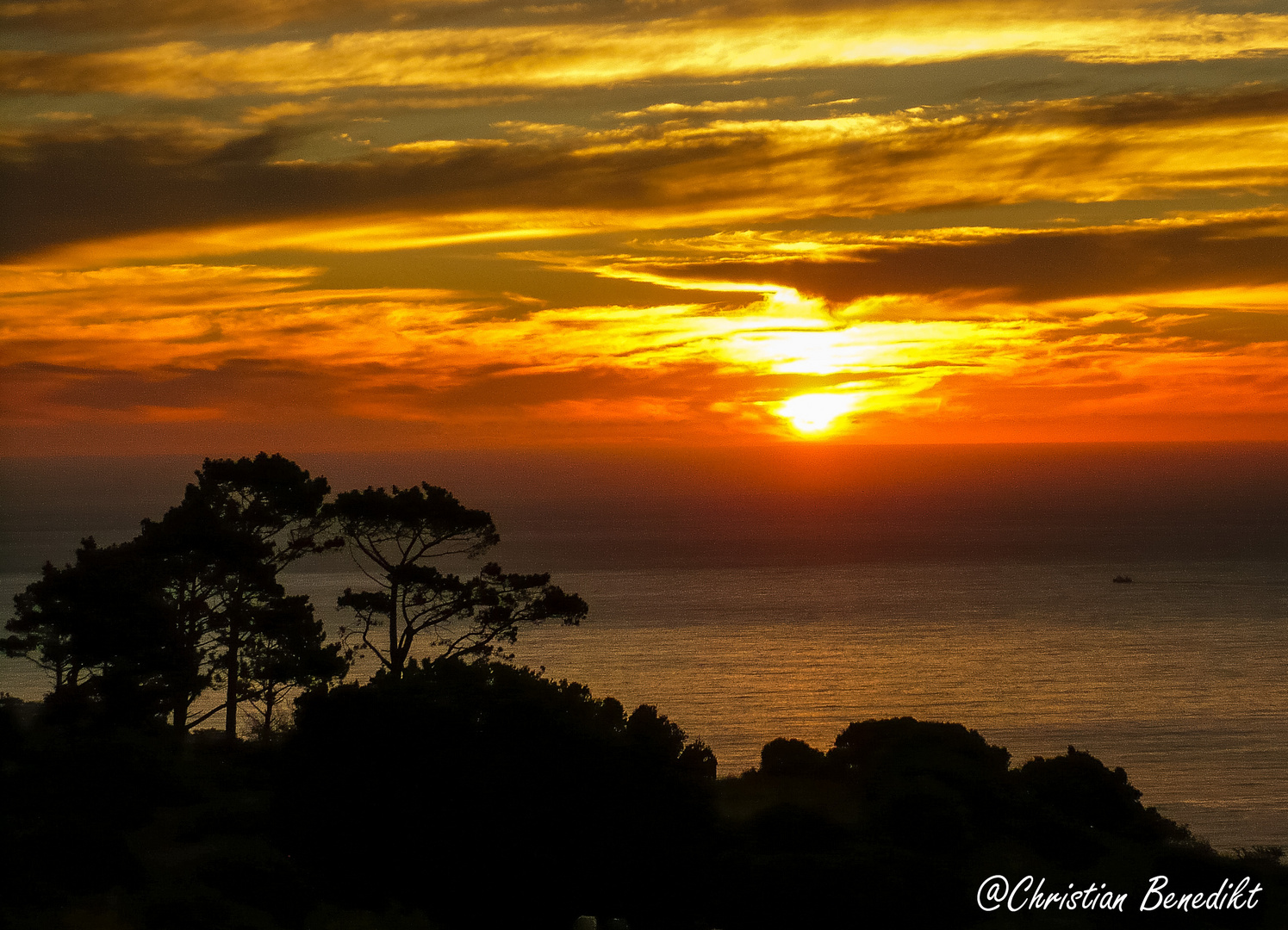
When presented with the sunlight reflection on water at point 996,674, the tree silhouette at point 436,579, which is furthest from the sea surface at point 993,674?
the tree silhouette at point 436,579

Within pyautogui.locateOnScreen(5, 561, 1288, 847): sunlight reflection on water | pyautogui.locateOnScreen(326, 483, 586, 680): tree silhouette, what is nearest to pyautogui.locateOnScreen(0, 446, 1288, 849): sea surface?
pyautogui.locateOnScreen(5, 561, 1288, 847): sunlight reflection on water

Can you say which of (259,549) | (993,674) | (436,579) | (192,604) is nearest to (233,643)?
(192,604)

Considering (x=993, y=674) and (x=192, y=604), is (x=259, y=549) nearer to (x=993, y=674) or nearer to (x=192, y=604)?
(x=192, y=604)

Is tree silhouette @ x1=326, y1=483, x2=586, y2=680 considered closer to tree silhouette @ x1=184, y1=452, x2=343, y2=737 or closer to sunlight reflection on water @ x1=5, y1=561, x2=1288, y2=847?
tree silhouette @ x1=184, y1=452, x2=343, y2=737

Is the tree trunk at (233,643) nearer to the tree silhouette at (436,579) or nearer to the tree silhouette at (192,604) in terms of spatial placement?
the tree silhouette at (192,604)

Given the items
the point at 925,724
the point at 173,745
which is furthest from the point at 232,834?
the point at 925,724

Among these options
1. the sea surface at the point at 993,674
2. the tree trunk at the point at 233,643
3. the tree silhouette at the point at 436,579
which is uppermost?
the tree silhouette at the point at 436,579

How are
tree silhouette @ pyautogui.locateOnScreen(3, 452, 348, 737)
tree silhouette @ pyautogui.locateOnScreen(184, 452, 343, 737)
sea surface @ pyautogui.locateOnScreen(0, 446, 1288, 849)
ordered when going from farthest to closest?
sea surface @ pyautogui.locateOnScreen(0, 446, 1288, 849) → tree silhouette @ pyautogui.locateOnScreen(184, 452, 343, 737) → tree silhouette @ pyautogui.locateOnScreen(3, 452, 348, 737)

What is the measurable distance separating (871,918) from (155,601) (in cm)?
2354

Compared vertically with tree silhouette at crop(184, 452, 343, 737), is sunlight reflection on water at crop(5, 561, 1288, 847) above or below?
below

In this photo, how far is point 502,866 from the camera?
2186cm

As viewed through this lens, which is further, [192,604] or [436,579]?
[436,579]

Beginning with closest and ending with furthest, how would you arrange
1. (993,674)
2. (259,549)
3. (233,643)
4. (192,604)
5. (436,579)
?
(192,604)
(259,549)
(233,643)
(436,579)
(993,674)

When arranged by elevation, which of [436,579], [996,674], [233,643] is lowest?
[996,674]
